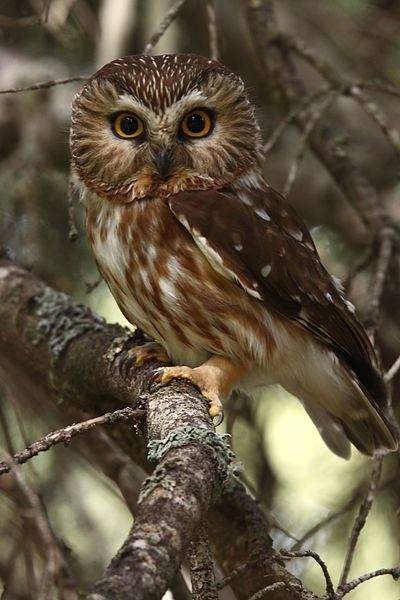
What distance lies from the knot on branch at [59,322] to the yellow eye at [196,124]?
2.88ft

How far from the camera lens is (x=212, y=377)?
2.93 metres

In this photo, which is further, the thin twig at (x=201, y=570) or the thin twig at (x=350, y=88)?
the thin twig at (x=350, y=88)

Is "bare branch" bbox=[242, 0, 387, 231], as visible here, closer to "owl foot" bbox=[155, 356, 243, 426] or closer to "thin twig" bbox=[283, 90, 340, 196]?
"thin twig" bbox=[283, 90, 340, 196]

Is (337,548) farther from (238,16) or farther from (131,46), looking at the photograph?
(238,16)

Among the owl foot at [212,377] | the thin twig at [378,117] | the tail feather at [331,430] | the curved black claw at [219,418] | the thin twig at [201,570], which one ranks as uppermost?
the thin twig at [378,117]

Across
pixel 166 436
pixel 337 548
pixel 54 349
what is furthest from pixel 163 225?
pixel 337 548

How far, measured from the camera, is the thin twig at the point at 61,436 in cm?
180

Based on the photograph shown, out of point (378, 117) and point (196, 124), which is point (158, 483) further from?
point (378, 117)

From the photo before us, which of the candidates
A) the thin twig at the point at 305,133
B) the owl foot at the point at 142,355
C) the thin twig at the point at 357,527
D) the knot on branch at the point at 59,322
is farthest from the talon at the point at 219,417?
the thin twig at the point at 305,133

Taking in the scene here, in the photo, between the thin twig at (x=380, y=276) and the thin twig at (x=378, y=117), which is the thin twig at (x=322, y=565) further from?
the thin twig at (x=378, y=117)

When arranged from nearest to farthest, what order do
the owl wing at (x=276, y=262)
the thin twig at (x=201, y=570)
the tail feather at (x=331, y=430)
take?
the thin twig at (x=201, y=570), the owl wing at (x=276, y=262), the tail feather at (x=331, y=430)

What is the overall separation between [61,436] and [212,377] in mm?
1070

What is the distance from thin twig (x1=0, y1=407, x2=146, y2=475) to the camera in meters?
1.80

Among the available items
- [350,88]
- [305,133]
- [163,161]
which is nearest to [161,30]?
[163,161]
